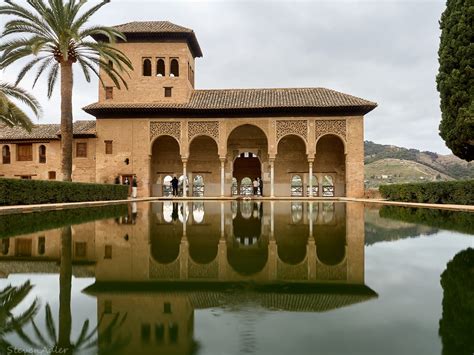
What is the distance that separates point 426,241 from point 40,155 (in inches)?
1044

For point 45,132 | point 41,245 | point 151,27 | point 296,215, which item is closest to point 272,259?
point 41,245

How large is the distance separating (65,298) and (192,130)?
23.1 meters

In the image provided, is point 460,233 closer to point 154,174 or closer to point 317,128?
point 317,128

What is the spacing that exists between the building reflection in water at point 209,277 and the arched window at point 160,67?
21.8 m

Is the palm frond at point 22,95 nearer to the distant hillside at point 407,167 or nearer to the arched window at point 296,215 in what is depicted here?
the arched window at point 296,215

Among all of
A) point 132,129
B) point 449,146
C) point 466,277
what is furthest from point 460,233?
point 132,129

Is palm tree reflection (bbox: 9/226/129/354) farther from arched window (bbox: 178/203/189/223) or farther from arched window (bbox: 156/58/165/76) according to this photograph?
arched window (bbox: 156/58/165/76)

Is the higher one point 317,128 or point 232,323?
point 317,128

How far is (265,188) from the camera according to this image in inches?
1071

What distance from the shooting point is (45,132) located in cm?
2784

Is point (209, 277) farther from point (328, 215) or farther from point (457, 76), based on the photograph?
point (457, 76)

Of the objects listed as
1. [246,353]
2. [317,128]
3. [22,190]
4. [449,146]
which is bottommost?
[246,353]

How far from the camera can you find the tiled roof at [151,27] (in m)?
25.8

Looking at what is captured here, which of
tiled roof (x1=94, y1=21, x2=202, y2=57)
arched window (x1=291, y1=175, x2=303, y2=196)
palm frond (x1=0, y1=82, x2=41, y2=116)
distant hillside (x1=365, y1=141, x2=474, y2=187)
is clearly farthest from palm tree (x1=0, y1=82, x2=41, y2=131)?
distant hillside (x1=365, y1=141, x2=474, y2=187)
